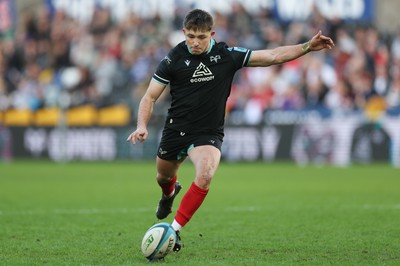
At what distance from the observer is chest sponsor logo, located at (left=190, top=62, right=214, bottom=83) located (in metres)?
8.02

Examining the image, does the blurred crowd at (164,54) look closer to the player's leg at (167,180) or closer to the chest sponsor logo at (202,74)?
the player's leg at (167,180)

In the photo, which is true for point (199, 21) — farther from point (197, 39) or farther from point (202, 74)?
point (202, 74)

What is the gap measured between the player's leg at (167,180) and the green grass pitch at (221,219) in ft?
1.24

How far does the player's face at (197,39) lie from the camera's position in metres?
7.77

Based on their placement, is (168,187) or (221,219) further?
(221,219)

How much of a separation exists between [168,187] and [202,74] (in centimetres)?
158

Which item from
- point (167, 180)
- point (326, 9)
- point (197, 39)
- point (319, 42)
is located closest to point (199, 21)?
point (197, 39)

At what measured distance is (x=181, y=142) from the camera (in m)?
8.12

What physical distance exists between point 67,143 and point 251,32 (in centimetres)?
686

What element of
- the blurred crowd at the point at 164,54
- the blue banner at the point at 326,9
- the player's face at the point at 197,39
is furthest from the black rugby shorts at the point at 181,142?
the blue banner at the point at 326,9

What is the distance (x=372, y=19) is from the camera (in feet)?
88.8

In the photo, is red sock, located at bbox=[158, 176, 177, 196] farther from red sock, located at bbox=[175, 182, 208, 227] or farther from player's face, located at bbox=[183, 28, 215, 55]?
player's face, located at bbox=[183, 28, 215, 55]

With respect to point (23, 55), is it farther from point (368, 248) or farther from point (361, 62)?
point (368, 248)

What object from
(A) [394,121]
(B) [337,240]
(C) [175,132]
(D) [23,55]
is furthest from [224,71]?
(D) [23,55]
